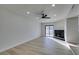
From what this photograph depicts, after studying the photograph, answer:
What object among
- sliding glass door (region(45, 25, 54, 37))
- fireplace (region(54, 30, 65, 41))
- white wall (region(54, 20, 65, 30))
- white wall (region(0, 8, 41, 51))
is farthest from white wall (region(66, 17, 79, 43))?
white wall (region(0, 8, 41, 51))

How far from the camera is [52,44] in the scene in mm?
2871

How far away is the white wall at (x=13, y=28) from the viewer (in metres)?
3.03

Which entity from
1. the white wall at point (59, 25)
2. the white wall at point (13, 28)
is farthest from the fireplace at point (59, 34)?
the white wall at point (13, 28)

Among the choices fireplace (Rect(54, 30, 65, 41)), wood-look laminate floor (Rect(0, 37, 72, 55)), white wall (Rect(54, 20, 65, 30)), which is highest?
white wall (Rect(54, 20, 65, 30))

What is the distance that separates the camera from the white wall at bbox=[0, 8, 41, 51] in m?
3.03

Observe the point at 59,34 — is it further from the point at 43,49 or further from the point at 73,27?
the point at 43,49

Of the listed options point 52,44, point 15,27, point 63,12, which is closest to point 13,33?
point 15,27

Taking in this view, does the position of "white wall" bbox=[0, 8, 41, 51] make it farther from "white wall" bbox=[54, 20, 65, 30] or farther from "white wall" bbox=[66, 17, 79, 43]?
"white wall" bbox=[66, 17, 79, 43]

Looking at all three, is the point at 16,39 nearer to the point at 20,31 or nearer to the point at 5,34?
the point at 20,31

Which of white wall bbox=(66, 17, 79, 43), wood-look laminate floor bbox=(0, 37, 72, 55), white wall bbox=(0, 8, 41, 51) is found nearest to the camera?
wood-look laminate floor bbox=(0, 37, 72, 55)

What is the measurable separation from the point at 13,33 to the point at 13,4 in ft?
4.42

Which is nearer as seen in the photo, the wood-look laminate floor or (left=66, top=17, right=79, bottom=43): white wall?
the wood-look laminate floor

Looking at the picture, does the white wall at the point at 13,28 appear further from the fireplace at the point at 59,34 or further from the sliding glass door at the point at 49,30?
the fireplace at the point at 59,34

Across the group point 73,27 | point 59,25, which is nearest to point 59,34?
point 59,25
